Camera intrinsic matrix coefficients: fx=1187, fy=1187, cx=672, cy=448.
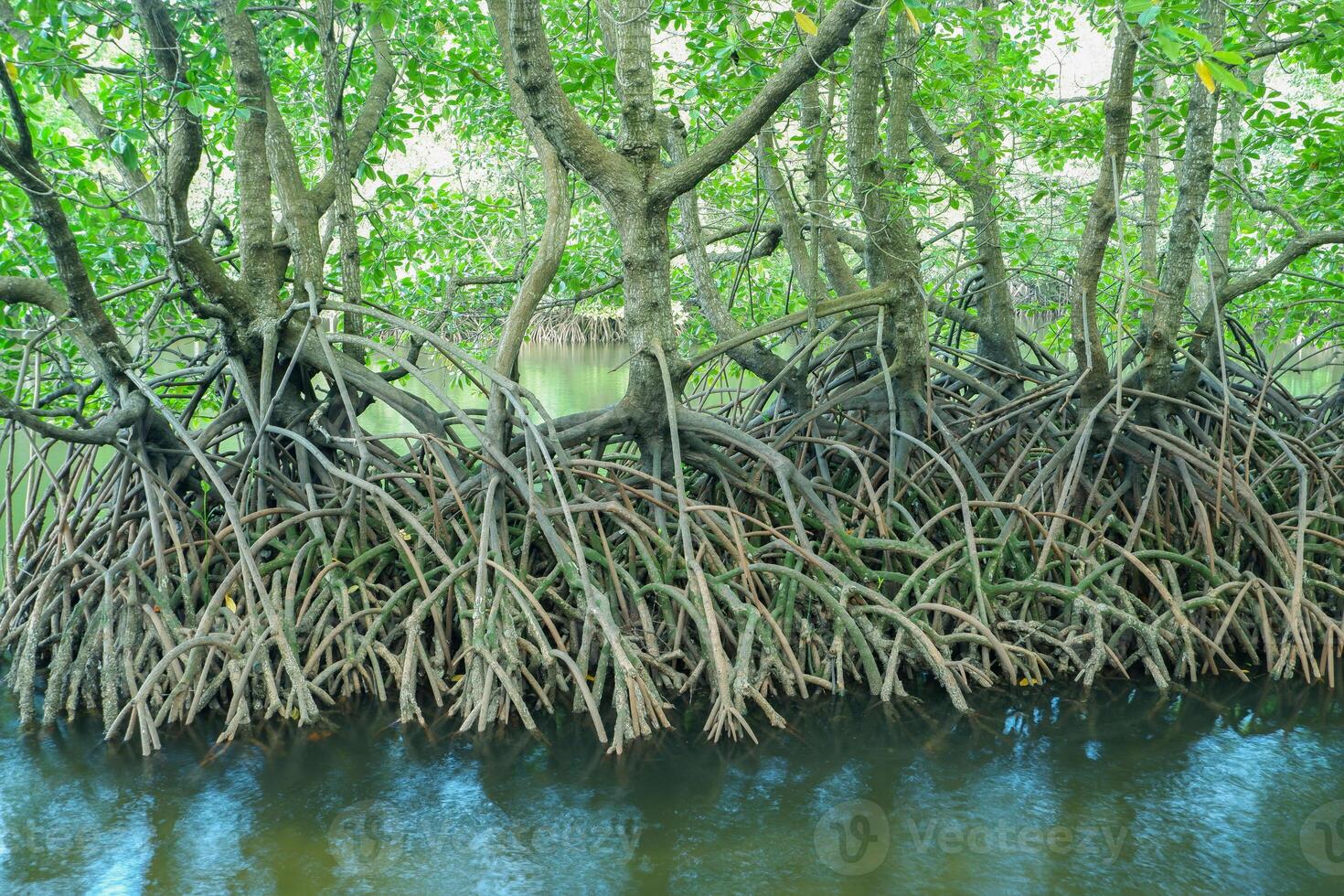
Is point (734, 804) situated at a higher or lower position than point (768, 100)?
lower

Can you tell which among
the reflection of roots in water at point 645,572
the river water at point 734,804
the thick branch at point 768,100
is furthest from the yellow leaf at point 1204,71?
the reflection of roots in water at point 645,572

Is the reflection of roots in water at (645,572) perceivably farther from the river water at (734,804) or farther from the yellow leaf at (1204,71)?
the yellow leaf at (1204,71)

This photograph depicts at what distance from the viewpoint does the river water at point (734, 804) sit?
153 inches

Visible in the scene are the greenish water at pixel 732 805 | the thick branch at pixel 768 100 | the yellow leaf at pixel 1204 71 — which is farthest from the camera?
the thick branch at pixel 768 100

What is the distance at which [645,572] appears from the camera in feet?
17.6

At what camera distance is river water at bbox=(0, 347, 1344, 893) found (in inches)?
153

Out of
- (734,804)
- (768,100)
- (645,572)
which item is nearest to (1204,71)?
(768,100)

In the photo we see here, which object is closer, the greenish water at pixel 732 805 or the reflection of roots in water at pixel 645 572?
the greenish water at pixel 732 805

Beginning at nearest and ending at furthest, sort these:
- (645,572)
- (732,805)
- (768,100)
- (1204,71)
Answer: (1204,71)
(732,805)
(768,100)
(645,572)

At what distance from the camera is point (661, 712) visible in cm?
468


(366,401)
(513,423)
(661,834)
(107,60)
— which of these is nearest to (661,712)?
(661,834)

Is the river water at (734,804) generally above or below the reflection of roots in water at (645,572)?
below

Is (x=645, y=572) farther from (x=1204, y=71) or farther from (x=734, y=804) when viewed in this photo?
(x=1204, y=71)

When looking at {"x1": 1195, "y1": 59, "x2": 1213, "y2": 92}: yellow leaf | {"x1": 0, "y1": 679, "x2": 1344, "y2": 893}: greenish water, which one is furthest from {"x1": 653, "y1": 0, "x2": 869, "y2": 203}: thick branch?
{"x1": 0, "y1": 679, "x2": 1344, "y2": 893}: greenish water
